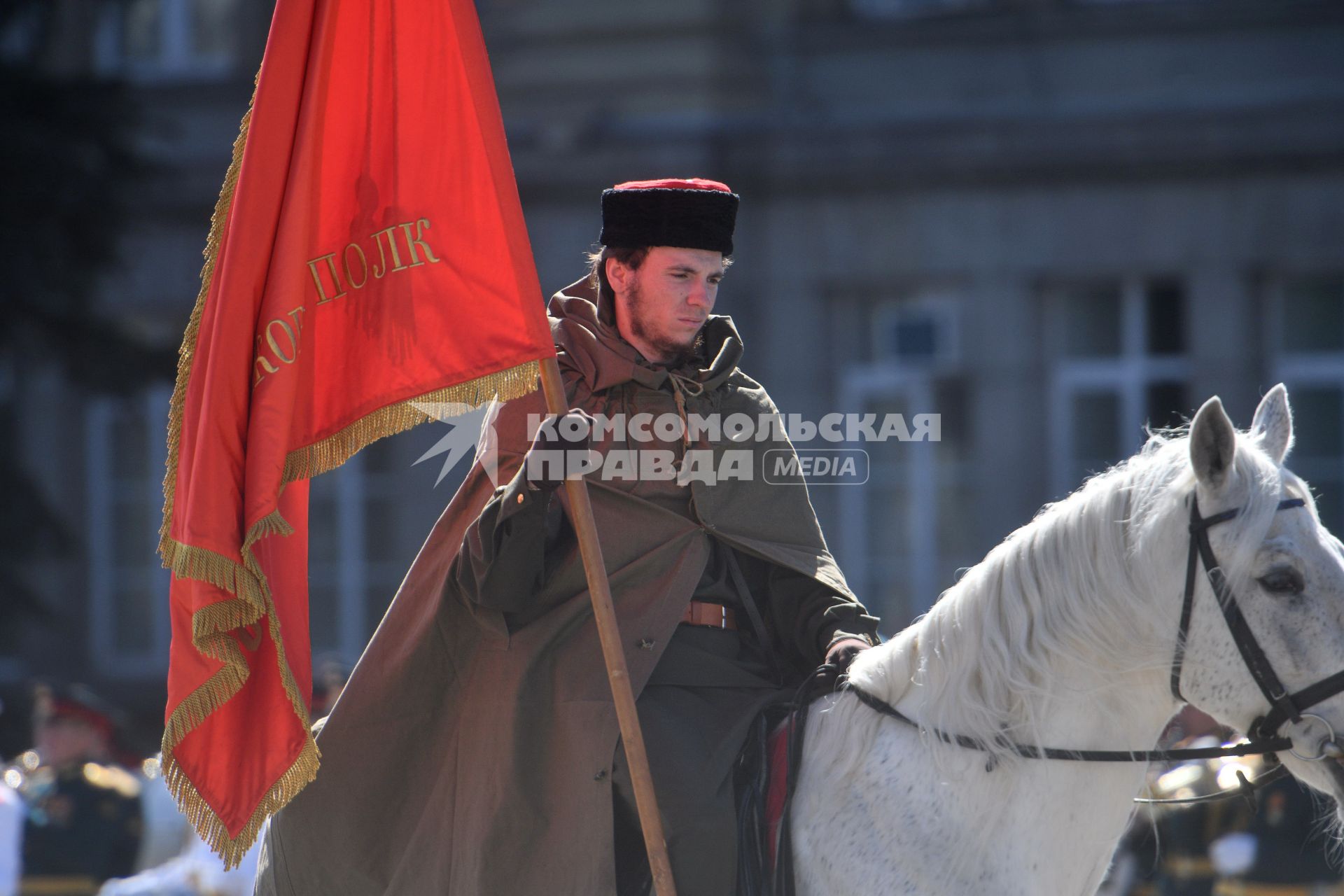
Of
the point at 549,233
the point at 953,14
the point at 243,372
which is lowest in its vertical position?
the point at 243,372

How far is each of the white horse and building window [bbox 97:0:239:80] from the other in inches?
503

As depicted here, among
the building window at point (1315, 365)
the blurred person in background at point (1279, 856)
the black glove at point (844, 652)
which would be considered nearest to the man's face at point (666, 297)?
the black glove at point (844, 652)

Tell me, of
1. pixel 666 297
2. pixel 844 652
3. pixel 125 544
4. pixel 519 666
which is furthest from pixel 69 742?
pixel 125 544

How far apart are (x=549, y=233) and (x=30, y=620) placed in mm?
5203

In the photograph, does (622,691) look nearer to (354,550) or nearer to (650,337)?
(650,337)

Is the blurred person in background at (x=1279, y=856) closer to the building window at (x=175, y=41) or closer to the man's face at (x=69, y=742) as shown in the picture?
the man's face at (x=69, y=742)

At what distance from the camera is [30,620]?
12312 mm

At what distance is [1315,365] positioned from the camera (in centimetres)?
1252

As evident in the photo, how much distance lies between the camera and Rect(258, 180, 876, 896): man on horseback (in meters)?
3.19

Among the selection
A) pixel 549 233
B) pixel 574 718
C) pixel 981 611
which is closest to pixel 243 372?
pixel 574 718

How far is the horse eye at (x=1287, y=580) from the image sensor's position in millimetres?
2730

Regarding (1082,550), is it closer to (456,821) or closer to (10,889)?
(456,821)

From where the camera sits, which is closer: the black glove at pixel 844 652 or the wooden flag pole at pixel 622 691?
the wooden flag pole at pixel 622 691

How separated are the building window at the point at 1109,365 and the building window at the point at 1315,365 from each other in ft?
2.55
